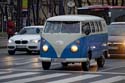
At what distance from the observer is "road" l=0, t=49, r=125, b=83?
55.2 ft

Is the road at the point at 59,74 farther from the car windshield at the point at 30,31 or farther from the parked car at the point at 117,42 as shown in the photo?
the car windshield at the point at 30,31

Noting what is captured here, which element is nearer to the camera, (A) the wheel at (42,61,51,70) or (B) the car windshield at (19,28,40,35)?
(A) the wheel at (42,61,51,70)

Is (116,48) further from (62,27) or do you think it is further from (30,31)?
(62,27)

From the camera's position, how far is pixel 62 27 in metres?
20.5

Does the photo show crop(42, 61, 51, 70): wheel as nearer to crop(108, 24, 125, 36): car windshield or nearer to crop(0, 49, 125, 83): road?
crop(0, 49, 125, 83): road

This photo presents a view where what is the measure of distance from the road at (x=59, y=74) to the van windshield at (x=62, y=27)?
1412mm

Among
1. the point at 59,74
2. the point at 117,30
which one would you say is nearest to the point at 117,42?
the point at 117,30

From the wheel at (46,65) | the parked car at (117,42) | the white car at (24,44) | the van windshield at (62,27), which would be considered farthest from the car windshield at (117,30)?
the wheel at (46,65)

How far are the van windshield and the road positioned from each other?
141cm

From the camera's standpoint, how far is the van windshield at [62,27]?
800 inches

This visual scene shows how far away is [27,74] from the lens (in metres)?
18.6

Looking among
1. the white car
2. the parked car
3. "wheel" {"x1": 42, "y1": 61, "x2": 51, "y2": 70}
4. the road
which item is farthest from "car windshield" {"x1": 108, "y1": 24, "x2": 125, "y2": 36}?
"wheel" {"x1": 42, "y1": 61, "x2": 51, "y2": 70}

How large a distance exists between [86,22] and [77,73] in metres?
2.37

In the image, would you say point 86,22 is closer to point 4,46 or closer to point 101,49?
point 101,49
